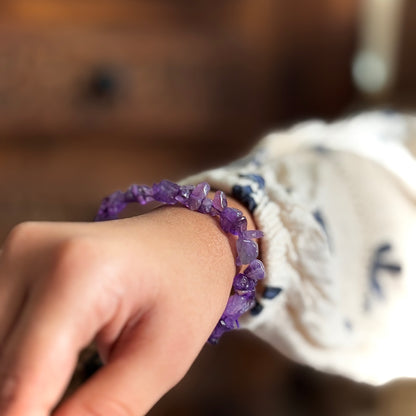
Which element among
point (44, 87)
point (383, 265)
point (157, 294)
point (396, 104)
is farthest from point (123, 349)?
point (396, 104)

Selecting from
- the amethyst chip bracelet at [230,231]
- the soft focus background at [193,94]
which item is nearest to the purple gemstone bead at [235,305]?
the amethyst chip bracelet at [230,231]

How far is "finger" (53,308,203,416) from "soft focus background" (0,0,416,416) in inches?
22.4

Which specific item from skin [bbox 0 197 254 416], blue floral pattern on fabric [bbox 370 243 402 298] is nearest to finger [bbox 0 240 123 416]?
skin [bbox 0 197 254 416]

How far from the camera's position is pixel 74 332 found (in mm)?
220

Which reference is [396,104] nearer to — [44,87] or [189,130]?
[189,130]

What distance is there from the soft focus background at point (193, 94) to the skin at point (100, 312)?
555 mm

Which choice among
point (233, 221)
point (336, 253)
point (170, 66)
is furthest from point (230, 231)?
point (170, 66)

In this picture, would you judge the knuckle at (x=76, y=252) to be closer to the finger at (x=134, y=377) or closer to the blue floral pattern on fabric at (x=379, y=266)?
the finger at (x=134, y=377)

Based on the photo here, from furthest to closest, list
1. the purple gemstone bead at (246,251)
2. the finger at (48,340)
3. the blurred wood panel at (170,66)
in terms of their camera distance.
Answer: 1. the blurred wood panel at (170,66)
2. the purple gemstone bead at (246,251)
3. the finger at (48,340)

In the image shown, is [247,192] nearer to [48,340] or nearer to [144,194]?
[144,194]

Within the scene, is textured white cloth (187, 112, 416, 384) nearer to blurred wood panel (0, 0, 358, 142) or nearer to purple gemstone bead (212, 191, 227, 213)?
purple gemstone bead (212, 191, 227, 213)

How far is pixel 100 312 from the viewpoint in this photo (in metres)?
0.23

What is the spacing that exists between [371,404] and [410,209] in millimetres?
533

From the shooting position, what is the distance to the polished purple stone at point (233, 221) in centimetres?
32
